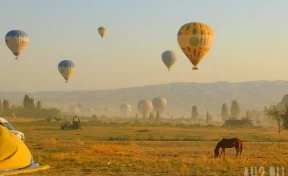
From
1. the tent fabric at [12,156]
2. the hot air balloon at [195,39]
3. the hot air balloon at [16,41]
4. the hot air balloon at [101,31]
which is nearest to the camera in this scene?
the tent fabric at [12,156]

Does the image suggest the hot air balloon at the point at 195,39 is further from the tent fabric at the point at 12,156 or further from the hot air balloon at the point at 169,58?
the tent fabric at the point at 12,156

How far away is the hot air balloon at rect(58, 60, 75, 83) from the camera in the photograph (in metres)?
105

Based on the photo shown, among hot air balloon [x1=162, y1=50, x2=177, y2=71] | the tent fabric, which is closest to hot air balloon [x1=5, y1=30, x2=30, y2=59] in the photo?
hot air balloon [x1=162, y1=50, x2=177, y2=71]

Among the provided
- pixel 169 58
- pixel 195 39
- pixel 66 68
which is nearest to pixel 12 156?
pixel 195 39

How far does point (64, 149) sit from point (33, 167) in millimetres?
13611

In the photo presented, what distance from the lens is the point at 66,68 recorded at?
4131 inches

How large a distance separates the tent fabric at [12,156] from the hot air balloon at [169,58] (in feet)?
279

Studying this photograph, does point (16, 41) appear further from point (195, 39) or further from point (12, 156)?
point (12, 156)

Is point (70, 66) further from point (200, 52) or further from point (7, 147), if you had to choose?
point (7, 147)

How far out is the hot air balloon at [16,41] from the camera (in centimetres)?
8788

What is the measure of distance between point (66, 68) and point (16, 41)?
60.6 feet

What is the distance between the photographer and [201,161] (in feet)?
94.5

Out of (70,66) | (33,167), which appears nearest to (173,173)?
(33,167)

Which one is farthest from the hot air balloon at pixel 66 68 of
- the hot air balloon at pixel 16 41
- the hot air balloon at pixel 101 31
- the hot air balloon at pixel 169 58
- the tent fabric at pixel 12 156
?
the tent fabric at pixel 12 156
